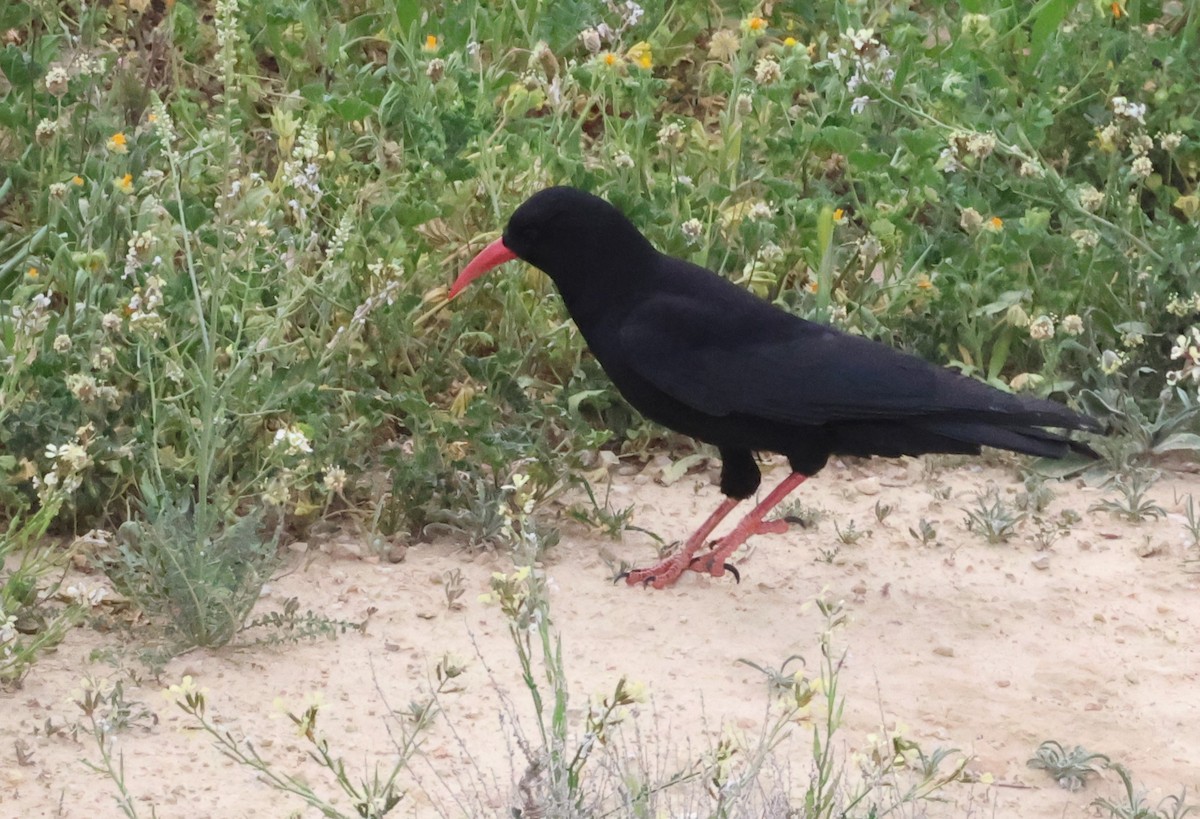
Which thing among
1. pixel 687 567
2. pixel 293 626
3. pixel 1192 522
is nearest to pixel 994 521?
pixel 1192 522

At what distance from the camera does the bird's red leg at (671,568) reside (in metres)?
4.34

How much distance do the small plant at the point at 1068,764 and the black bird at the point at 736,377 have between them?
841 millimetres

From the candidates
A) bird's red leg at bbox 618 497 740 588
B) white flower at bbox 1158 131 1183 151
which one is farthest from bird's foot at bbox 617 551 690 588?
white flower at bbox 1158 131 1183 151

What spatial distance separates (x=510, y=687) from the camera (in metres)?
3.72

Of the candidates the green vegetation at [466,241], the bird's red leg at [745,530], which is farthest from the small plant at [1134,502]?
the bird's red leg at [745,530]

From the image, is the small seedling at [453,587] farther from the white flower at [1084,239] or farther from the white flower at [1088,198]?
the white flower at [1088,198]

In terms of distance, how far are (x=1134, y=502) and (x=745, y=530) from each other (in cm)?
110

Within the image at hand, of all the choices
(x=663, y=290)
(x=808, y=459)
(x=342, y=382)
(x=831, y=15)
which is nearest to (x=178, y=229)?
(x=342, y=382)

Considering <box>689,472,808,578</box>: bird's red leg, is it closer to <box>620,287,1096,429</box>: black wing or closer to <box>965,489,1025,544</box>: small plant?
<box>620,287,1096,429</box>: black wing

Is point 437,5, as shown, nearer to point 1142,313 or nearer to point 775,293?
point 775,293

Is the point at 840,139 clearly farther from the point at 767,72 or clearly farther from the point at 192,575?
the point at 192,575

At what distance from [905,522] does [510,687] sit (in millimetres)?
1476

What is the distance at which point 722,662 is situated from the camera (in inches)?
156

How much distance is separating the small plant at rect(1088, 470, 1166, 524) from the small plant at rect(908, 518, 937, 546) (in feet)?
1.60
